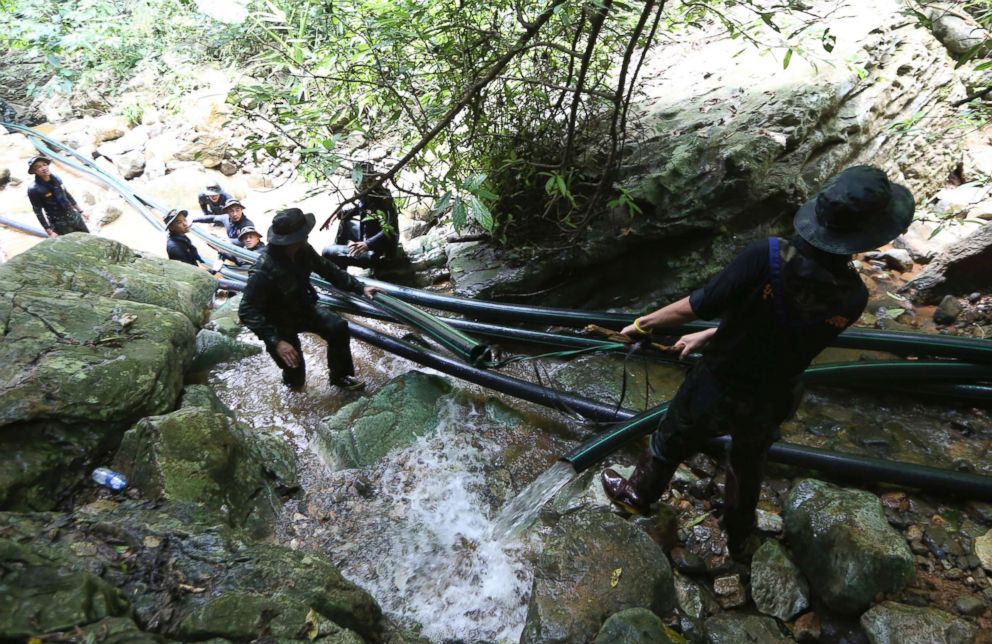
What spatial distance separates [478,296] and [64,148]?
10875mm

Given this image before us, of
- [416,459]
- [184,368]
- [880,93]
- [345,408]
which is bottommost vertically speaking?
[416,459]

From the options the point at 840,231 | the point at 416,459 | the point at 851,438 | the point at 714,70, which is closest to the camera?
the point at 840,231

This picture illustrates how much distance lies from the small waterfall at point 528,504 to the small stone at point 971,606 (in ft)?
6.55

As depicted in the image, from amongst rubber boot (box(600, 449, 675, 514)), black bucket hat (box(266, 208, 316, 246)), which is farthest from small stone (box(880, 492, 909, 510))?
black bucket hat (box(266, 208, 316, 246))

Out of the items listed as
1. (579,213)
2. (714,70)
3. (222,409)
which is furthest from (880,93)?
(222,409)

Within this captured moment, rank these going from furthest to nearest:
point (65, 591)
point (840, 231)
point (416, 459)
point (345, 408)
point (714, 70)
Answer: point (714, 70), point (345, 408), point (416, 459), point (840, 231), point (65, 591)

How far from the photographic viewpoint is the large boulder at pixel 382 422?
12.2 feet

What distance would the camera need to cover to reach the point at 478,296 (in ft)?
16.8

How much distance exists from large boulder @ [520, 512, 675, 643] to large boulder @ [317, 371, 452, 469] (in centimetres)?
156

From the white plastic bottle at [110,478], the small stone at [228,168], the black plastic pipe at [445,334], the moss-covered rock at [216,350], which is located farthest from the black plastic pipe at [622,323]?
the small stone at [228,168]

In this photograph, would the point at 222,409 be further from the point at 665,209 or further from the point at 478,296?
the point at 665,209

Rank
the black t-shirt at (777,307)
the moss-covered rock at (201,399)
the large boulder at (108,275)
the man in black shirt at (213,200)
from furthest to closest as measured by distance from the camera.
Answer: the man in black shirt at (213,200) → the large boulder at (108,275) → the moss-covered rock at (201,399) → the black t-shirt at (777,307)

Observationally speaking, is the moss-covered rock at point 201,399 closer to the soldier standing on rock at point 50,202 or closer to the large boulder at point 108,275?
the large boulder at point 108,275

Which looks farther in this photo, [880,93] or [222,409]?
[880,93]
